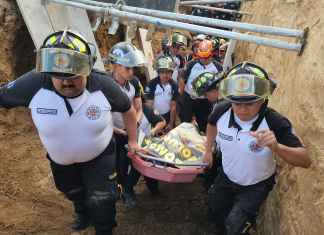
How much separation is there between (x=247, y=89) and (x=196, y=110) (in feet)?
12.0

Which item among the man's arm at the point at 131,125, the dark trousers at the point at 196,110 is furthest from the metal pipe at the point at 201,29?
the dark trousers at the point at 196,110

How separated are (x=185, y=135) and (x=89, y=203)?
143cm

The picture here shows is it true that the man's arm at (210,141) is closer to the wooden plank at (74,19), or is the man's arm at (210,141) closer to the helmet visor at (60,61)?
the helmet visor at (60,61)

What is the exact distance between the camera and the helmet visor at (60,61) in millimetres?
3193

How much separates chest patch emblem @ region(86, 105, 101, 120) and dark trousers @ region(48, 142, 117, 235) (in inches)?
17.3

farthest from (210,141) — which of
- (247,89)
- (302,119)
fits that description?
(247,89)

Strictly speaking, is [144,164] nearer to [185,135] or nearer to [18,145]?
[185,135]

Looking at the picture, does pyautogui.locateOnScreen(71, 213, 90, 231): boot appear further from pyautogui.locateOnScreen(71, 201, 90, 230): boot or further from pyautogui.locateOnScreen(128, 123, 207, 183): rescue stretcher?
pyautogui.locateOnScreen(128, 123, 207, 183): rescue stretcher

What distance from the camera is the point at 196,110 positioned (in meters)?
6.81

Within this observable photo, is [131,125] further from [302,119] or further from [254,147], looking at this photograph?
[302,119]

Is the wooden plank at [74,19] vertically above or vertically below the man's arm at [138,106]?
above

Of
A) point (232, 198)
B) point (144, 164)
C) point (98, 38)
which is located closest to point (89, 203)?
point (144, 164)

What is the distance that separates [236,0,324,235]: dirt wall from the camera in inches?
125

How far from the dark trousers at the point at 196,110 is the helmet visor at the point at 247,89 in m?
3.45
